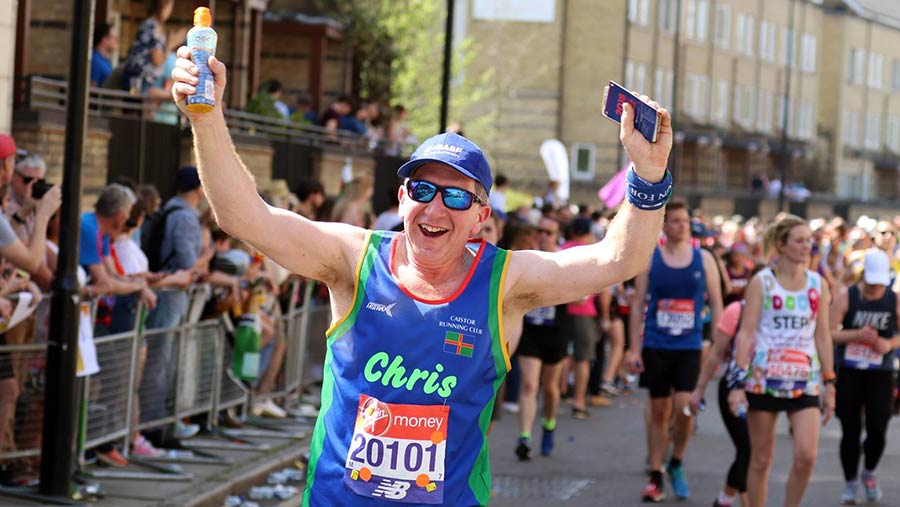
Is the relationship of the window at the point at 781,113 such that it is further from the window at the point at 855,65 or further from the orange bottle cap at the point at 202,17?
the orange bottle cap at the point at 202,17

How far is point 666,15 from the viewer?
61219 millimetres

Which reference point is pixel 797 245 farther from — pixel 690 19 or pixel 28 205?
pixel 690 19

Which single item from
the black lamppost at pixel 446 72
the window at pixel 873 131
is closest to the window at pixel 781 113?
the window at pixel 873 131

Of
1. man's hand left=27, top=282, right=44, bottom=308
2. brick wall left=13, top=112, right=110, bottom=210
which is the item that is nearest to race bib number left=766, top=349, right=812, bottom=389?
man's hand left=27, top=282, right=44, bottom=308

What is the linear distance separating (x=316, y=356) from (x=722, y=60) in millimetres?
56314

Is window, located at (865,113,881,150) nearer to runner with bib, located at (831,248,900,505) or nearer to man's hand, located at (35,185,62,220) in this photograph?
runner with bib, located at (831,248,900,505)

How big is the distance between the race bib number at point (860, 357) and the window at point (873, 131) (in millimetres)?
78249

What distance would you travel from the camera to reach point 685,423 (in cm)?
1178

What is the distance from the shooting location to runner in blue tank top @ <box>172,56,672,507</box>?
479cm

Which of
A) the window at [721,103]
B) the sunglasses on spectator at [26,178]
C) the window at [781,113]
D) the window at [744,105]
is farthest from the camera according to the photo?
the window at [781,113]

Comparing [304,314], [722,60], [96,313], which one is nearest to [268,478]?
[96,313]

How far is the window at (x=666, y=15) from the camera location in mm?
60219

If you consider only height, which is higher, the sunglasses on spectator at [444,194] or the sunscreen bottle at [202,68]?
the sunscreen bottle at [202,68]

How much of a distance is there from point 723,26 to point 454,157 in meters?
65.5
